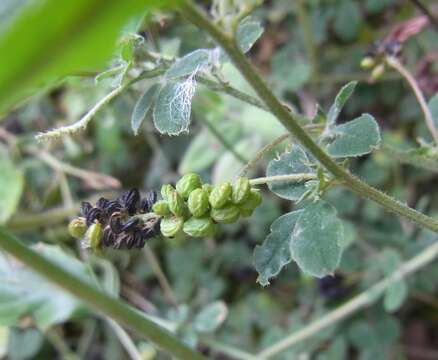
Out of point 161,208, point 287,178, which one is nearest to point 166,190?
point 161,208

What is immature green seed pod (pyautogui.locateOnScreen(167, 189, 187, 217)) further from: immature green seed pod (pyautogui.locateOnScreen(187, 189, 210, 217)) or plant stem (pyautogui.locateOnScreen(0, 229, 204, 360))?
plant stem (pyautogui.locateOnScreen(0, 229, 204, 360))

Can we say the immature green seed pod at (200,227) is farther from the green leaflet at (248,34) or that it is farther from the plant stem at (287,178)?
the green leaflet at (248,34)

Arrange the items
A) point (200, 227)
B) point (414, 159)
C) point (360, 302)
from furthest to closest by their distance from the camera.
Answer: point (360, 302), point (414, 159), point (200, 227)

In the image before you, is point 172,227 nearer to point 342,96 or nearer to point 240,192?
A: point 240,192

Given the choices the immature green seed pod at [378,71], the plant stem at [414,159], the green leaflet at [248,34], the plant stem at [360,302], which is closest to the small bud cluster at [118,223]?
the green leaflet at [248,34]

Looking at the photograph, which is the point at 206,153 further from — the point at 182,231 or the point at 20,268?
the point at 182,231
